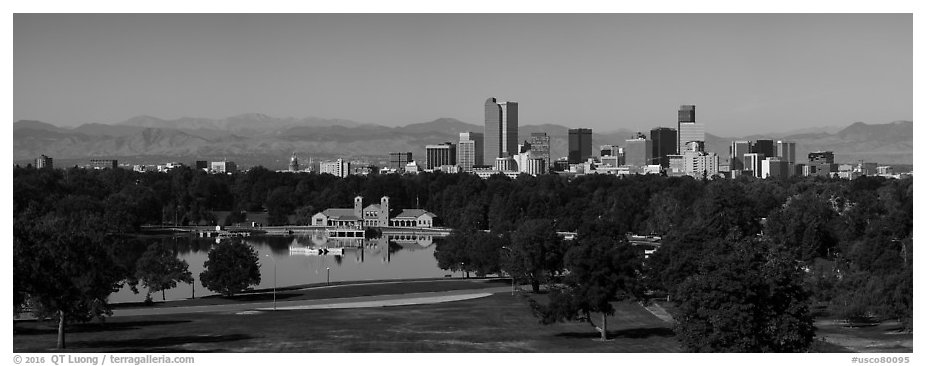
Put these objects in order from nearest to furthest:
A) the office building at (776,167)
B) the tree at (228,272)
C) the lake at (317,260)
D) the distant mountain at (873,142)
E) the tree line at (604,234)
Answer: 1. the tree line at (604,234)
2. the tree at (228,272)
3. the lake at (317,260)
4. the distant mountain at (873,142)
5. the office building at (776,167)

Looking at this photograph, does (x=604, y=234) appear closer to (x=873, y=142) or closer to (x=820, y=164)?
(x=873, y=142)

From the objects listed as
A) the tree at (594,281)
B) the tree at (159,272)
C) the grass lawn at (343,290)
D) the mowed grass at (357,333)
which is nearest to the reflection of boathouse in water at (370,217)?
the grass lawn at (343,290)

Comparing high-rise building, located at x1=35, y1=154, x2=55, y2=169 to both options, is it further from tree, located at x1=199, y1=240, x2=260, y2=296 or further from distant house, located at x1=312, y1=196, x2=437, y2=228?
tree, located at x1=199, y1=240, x2=260, y2=296

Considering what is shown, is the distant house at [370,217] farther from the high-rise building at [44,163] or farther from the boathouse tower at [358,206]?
the high-rise building at [44,163]

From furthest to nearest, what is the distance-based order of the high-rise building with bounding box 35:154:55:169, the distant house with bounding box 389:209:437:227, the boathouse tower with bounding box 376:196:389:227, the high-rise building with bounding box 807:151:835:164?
1. the high-rise building with bounding box 807:151:835:164
2. the boathouse tower with bounding box 376:196:389:227
3. the distant house with bounding box 389:209:437:227
4. the high-rise building with bounding box 35:154:55:169

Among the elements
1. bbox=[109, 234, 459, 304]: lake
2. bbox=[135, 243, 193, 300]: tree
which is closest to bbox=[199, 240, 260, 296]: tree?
bbox=[135, 243, 193, 300]: tree

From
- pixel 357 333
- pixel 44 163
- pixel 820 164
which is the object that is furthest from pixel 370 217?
pixel 820 164
